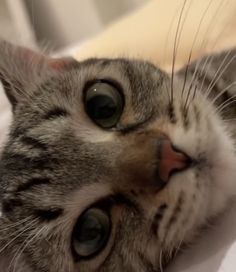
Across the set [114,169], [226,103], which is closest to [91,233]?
[114,169]

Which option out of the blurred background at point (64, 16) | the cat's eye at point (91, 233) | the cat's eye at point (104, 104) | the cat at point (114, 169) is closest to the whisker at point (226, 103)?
the cat at point (114, 169)

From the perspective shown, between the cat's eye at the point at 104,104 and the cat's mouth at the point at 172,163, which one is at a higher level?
the cat's eye at the point at 104,104

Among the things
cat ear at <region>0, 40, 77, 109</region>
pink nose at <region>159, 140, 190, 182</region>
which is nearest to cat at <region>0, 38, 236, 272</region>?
pink nose at <region>159, 140, 190, 182</region>

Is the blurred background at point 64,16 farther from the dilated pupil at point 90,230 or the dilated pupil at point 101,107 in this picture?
the dilated pupil at point 90,230

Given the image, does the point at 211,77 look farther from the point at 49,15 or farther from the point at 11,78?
the point at 49,15

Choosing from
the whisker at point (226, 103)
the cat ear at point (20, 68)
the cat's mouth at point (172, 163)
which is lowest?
the cat's mouth at point (172, 163)

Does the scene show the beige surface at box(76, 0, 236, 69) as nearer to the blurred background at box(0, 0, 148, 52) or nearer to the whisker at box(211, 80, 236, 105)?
the whisker at box(211, 80, 236, 105)
